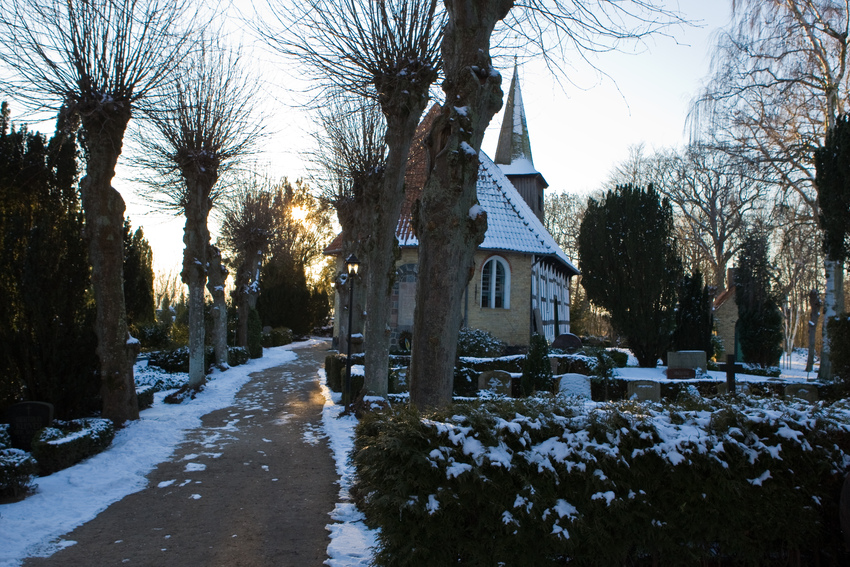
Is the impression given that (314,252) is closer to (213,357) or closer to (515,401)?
(213,357)

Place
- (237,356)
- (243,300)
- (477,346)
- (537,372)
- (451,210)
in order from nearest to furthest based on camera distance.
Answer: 1. (451,210)
2. (537,372)
3. (477,346)
4. (237,356)
5. (243,300)

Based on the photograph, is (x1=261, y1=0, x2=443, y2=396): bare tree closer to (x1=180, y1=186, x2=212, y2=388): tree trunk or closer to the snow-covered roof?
(x1=180, y1=186, x2=212, y2=388): tree trunk

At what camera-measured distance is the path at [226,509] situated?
16.3ft

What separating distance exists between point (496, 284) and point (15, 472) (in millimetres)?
21966

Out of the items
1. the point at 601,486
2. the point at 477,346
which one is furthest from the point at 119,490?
the point at 477,346

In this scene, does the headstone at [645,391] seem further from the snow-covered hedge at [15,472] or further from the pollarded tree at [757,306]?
the pollarded tree at [757,306]

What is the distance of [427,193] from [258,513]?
12.5 ft

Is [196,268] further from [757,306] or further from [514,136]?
[514,136]

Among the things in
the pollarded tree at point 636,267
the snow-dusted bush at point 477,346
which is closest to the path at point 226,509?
the snow-dusted bush at point 477,346

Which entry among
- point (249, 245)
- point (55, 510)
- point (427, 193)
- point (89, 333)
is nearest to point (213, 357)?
point (249, 245)

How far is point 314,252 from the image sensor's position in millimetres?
46281

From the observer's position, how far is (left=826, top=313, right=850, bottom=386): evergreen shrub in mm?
11688

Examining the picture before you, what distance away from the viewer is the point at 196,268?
16438mm

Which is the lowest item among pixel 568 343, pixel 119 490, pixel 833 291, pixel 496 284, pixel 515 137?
pixel 119 490
